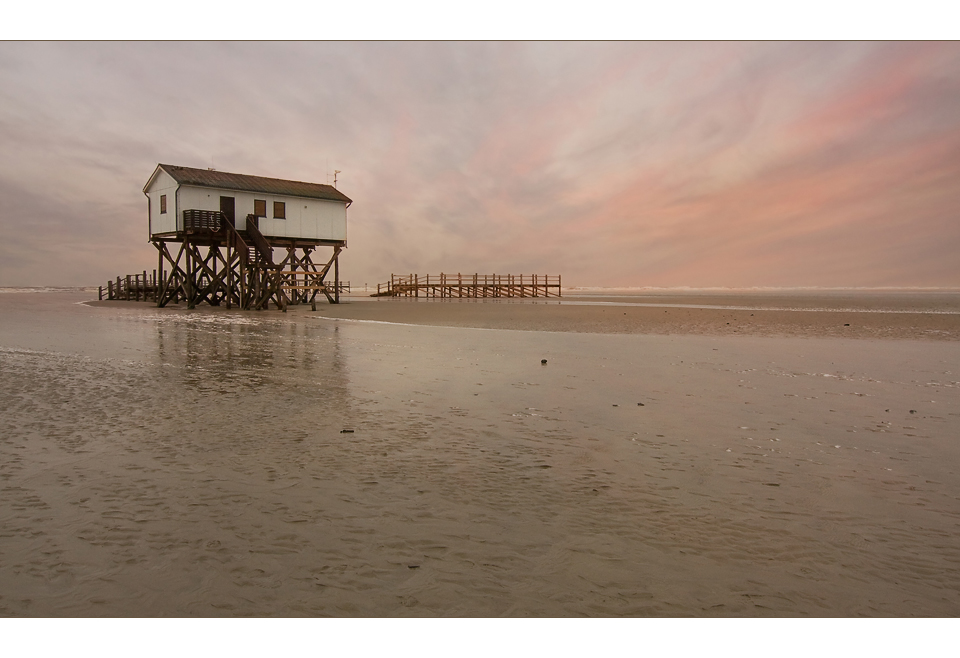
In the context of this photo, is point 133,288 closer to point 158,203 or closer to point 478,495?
point 158,203

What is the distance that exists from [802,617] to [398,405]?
5.01 metres

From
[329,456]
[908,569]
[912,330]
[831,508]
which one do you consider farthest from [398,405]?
[912,330]

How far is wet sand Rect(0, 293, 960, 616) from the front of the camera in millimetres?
2793

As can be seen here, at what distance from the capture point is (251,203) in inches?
1394

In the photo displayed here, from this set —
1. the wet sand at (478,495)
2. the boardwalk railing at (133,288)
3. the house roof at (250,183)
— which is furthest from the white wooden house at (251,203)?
the wet sand at (478,495)

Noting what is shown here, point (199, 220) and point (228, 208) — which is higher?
point (228, 208)

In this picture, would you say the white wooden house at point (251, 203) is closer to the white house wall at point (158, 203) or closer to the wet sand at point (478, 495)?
the white house wall at point (158, 203)

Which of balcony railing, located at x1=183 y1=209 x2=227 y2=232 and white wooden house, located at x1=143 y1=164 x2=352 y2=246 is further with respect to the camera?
white wooden house, located at x1=143 y1=164 x2=352 y2=246

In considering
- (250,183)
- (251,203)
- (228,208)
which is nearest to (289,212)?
(251,203)

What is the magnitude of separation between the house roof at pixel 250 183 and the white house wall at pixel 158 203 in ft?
1.83

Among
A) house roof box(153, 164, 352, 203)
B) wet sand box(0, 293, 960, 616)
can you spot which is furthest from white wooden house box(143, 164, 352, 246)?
wet sand box(0, 293, 960, 616)

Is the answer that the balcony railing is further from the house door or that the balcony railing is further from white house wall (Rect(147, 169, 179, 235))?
white house wall (Rect(147, 169, 179, 235))

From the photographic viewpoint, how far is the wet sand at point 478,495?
2793 millimetres

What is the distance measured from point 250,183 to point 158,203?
5.67m
